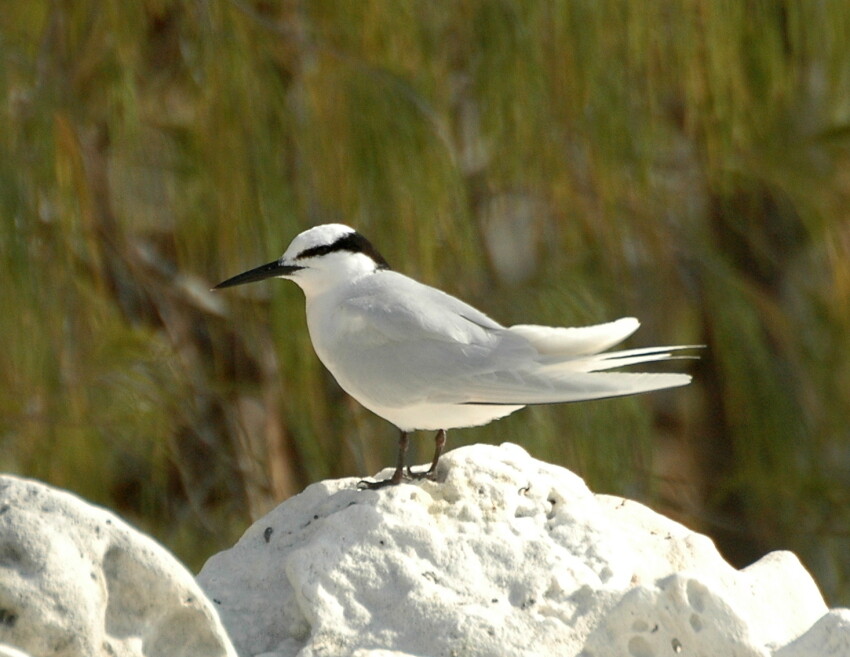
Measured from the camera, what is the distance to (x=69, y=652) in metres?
1.05

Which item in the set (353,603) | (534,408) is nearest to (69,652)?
(353,603)

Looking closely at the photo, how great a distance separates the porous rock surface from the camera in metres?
1.23

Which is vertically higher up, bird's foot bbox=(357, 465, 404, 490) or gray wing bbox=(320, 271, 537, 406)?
gray wing bbox=(320, 271, 537, 406)

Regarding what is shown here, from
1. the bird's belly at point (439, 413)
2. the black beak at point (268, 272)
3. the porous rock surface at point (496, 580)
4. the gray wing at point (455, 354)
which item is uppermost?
the black beak at point (268, 272)

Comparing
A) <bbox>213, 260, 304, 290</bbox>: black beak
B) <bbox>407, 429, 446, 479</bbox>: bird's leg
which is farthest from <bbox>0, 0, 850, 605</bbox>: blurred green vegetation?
<bbox>407, 429, 446, 479</bbox>: bird's leg

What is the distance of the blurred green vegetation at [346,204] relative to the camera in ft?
6.92

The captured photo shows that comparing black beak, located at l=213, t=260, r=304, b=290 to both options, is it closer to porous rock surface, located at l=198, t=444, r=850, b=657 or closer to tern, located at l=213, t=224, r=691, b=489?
tern, located at l=213, t=224, r=691, b=489

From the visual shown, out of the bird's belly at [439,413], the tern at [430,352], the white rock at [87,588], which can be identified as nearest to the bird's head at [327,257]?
the tern at [430,352]

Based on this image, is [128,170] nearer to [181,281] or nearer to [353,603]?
[181,281]

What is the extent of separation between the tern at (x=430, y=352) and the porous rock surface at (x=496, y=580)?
0.07m

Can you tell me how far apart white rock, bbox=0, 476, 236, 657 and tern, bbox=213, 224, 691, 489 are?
51 cm

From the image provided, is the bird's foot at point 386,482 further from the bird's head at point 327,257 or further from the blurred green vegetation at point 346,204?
the blurred green vegetation at point 346,204

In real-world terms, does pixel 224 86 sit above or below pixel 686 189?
above

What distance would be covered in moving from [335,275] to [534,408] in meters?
0.64
